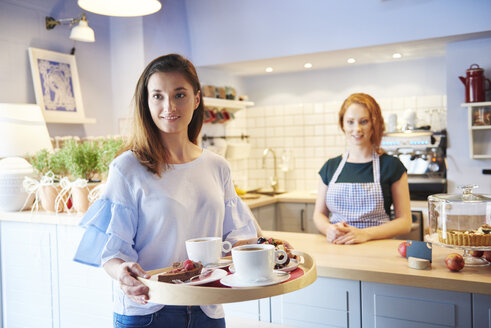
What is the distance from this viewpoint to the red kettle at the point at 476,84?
3.75 metres

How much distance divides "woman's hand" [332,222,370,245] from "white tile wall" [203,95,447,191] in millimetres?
2658

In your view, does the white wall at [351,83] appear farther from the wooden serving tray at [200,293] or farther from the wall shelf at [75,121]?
the wooden serving tray at [200,293]

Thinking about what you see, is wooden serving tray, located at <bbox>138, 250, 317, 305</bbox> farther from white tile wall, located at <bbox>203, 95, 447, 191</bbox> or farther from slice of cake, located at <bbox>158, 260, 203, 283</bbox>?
white tile wall, located at <bbox>203, 95, 447, 191</bbox>

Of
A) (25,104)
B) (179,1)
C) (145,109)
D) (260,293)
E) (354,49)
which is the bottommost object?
(260,293)

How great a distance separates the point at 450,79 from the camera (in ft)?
13.2

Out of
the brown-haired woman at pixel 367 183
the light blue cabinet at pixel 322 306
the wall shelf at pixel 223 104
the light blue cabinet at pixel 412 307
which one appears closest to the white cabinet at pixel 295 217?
the wall shelf at pixel 223 104

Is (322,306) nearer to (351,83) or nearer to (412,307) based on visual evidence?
(412,307)

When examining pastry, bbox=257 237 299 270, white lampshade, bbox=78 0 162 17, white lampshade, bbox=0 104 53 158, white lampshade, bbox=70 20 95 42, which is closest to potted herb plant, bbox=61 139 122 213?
white lampshade, bbox=0 104 53 158

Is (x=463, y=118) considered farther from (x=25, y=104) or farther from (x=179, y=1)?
(x=25, y=104)

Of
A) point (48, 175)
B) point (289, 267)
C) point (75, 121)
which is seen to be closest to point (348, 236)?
point (289, 267)

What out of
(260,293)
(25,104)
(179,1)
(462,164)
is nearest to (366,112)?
(260,293)

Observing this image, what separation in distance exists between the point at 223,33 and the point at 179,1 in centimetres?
52

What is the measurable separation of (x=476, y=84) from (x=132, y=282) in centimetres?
341

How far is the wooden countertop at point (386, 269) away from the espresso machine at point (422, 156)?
203cm
